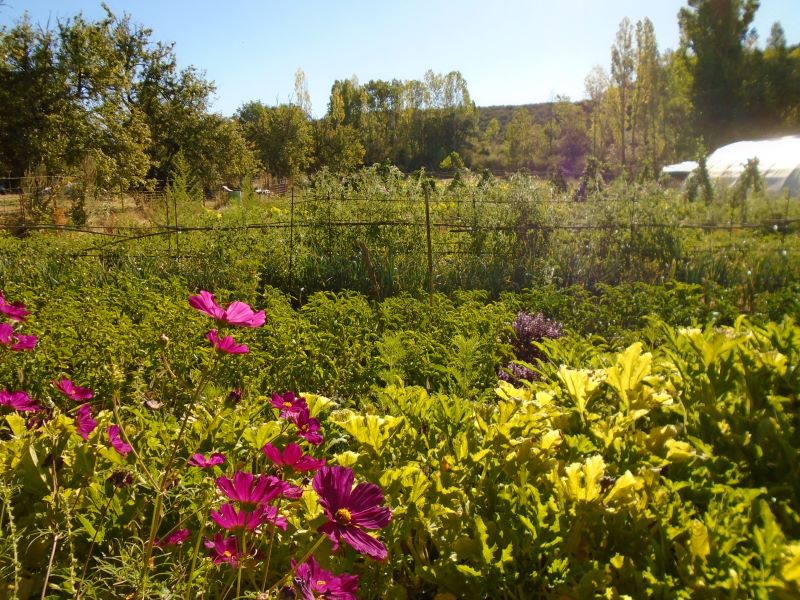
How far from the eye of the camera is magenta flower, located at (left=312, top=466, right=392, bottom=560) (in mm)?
782

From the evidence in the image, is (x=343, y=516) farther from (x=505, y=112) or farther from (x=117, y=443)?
(x=505, y=112)

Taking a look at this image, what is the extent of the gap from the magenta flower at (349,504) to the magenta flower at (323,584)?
0.15 ft

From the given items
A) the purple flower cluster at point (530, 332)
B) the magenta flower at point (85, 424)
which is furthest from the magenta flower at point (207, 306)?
the purple flower cluster at point (530, 332)

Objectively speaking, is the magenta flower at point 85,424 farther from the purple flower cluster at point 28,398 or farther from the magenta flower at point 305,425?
the magenta flower at point 305,425

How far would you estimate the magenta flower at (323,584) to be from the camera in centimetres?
77

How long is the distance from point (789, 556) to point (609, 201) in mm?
6590

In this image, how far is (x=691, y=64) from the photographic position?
84.6 ft

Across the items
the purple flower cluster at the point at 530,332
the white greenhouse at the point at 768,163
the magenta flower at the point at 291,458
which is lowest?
the purple flower cluster at the point at 530,332

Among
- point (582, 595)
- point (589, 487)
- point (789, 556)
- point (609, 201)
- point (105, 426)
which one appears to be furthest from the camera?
point (609, 201)

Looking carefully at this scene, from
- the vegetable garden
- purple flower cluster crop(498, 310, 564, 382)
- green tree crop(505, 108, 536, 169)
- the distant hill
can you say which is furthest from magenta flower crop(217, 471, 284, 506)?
the distant hill

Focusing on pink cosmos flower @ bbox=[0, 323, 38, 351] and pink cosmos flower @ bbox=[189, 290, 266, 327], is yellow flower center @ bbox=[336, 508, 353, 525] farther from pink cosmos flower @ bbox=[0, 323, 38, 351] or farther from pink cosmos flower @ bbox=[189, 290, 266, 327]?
pink cosmos flower @ bbox=[0, 323, 38, 351]

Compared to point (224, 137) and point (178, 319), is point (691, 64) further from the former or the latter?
point (178, 319)

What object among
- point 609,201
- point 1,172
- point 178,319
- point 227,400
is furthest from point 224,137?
point 227,400

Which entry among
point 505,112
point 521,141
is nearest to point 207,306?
point 521,141
